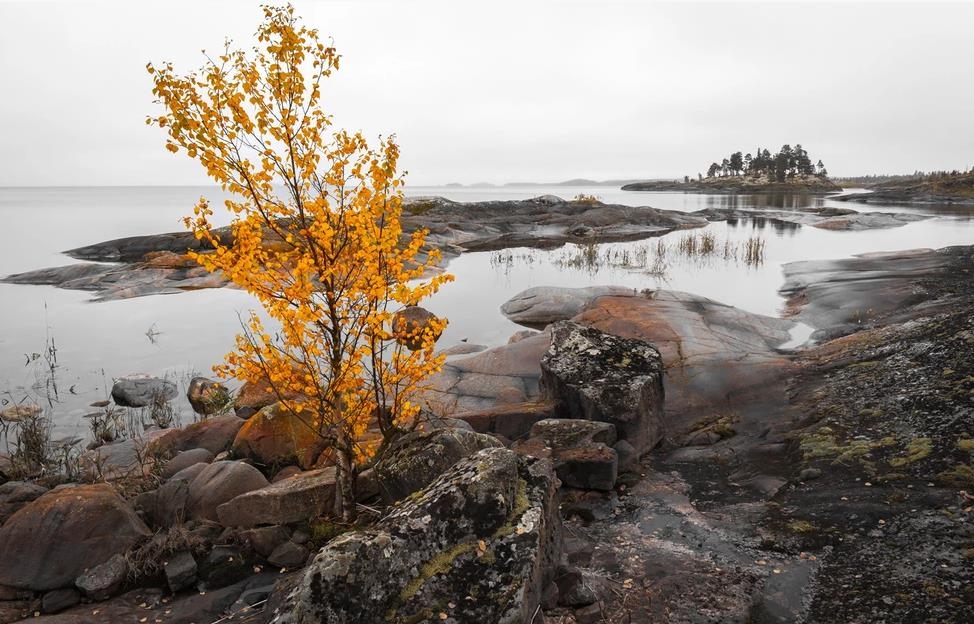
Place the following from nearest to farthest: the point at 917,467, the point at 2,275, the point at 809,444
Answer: the point at 917,467 → the point at 809,444 → the point at 2,275

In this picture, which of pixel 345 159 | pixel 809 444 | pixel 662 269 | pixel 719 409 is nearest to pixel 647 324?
pixel 719 409

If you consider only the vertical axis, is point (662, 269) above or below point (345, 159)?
below

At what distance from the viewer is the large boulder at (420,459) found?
8.20 meters

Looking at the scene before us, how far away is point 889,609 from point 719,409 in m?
7.19

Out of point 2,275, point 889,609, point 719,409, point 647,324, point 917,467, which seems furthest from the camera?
point 2,275

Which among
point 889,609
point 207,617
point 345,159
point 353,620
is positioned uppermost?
point 345,159

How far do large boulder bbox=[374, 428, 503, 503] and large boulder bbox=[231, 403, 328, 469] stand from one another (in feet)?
8.22

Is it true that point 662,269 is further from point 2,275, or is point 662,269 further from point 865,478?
point 2,275

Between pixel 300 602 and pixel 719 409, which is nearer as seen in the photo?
pixel 300 602

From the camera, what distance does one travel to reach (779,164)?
142 metres

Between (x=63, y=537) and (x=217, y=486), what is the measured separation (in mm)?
1986

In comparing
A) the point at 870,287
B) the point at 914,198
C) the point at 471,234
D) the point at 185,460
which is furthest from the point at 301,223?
the point at 914,198

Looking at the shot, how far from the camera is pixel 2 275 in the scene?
3809cm

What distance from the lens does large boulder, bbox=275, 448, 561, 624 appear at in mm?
5168
